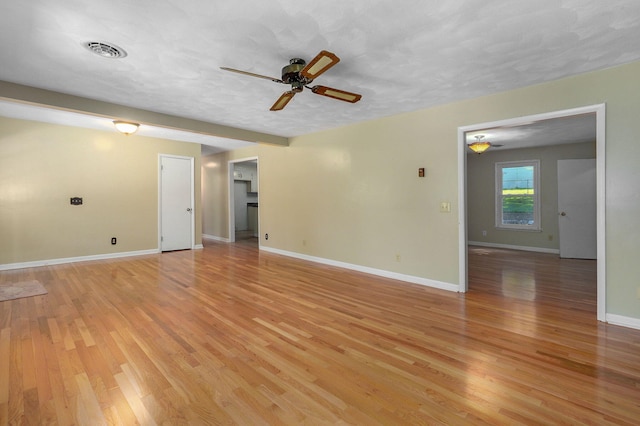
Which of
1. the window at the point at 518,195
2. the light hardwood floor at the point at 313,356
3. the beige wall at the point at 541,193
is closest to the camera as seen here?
the light hardwood floor at the point at 313,356

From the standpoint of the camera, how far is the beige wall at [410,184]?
114 inches

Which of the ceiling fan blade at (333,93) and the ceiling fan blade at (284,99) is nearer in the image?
the ceiling fan blade at (333,93)

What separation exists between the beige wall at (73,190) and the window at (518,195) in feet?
26.6

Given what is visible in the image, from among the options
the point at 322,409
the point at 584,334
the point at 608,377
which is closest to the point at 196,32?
the point at 322,409

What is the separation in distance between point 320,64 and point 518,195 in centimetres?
717

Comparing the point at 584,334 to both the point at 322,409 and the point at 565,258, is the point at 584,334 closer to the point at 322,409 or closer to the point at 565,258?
the point at 322,409

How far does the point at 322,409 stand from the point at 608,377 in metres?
1.95

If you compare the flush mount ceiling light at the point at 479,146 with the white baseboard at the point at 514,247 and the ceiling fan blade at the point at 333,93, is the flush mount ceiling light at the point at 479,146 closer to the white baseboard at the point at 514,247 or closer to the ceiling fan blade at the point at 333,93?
the white baseboard at the point at 514,247

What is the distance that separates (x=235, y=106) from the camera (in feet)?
13.3

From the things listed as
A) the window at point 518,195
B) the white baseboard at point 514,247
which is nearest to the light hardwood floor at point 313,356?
the white baseboard at point 514,247

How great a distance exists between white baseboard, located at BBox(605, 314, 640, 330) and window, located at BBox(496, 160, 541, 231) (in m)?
4.82

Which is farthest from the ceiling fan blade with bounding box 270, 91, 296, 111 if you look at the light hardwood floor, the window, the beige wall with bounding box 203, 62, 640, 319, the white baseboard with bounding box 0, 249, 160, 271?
the window

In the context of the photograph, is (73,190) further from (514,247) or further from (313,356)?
(514,247)

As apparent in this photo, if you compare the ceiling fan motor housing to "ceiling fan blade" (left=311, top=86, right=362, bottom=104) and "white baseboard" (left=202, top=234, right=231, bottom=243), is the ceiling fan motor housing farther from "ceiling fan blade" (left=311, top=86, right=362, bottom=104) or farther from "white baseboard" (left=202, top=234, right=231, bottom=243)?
"white baseboard" (left=202, top=234, right=231, bottom=243)
